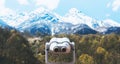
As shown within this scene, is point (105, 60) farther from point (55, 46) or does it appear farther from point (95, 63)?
point (55, 46)

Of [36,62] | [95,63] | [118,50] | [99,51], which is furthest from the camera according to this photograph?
[118,50]

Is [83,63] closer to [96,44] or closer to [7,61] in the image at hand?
[7,61]

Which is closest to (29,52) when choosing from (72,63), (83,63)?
(83,63)

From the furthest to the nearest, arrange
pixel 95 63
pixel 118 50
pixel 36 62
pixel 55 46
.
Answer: pixel 118 50, pixel 95 63, pixel 36 62, pixel 55 46

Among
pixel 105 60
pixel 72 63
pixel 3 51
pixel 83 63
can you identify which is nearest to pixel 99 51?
pixel 105 60

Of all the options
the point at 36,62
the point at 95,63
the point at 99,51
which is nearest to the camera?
the point at 36,62

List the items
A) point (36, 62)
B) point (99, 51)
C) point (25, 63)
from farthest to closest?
point (99, 51), point (36, 62), point (25, 63)

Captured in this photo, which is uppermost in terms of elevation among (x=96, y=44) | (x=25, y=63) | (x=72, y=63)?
(x=96, y=44)

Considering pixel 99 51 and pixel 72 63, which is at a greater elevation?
pixel 99 51

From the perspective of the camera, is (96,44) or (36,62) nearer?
(36,62)

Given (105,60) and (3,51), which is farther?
(105,60)
